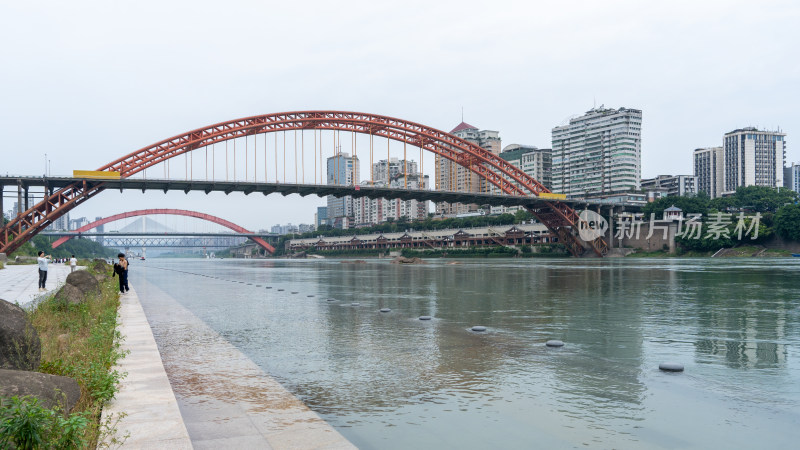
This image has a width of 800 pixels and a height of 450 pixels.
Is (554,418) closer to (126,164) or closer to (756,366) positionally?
(756,366)

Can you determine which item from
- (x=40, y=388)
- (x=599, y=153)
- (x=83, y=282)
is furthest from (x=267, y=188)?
(x=599, y=153)

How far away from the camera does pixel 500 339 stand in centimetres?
1158

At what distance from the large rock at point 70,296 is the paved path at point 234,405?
4.49 m

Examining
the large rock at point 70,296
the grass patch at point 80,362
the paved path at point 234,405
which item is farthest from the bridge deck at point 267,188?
the paved path at point 234,405

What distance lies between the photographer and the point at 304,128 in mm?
72438

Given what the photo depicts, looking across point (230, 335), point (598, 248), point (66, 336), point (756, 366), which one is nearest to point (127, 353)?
point (66, 336)

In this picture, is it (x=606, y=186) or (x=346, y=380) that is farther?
(x=606, y=186)

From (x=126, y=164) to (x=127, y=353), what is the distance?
61761 mm

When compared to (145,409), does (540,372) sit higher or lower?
lower

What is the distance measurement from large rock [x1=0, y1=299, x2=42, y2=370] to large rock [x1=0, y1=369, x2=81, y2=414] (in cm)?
98

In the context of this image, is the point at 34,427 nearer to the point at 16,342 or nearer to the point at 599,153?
the point at 16,342

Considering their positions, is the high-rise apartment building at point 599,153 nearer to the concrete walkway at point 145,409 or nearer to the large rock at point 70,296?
the large rock at point 70,296

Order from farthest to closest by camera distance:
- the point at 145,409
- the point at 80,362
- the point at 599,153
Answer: the point at 599,153
the point at 80,362
the point at 145,409

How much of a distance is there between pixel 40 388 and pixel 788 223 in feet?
307
